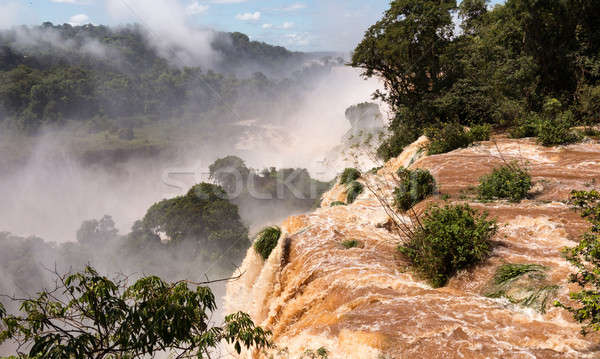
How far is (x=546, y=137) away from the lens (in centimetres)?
1047

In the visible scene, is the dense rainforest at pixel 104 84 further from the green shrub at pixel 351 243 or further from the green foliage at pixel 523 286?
the green foliage at pixel 523 286

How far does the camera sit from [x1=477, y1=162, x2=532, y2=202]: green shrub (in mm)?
7684

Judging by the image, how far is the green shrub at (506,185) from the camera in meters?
7.68

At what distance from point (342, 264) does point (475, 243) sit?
2127mm

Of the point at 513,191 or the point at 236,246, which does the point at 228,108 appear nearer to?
the point at 236,246

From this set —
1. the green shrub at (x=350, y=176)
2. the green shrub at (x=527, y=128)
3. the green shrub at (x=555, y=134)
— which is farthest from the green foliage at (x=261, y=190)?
the green shrub at (x=555, y=134)

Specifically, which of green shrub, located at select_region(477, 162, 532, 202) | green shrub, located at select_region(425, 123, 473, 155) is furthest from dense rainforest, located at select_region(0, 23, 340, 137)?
green shrub, located at select_region(477, 162, 532, 202)

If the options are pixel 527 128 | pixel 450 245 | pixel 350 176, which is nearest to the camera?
pixel 450 245

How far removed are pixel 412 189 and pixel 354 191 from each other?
11.5 feet

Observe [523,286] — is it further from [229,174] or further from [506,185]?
[229,174]

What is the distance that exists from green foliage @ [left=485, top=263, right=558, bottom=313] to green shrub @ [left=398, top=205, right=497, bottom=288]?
0.44 m

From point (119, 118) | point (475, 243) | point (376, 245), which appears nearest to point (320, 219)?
point (376, 245)

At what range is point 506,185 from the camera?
25.8ft

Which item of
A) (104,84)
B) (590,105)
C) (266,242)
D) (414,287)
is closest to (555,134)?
(590,105)
